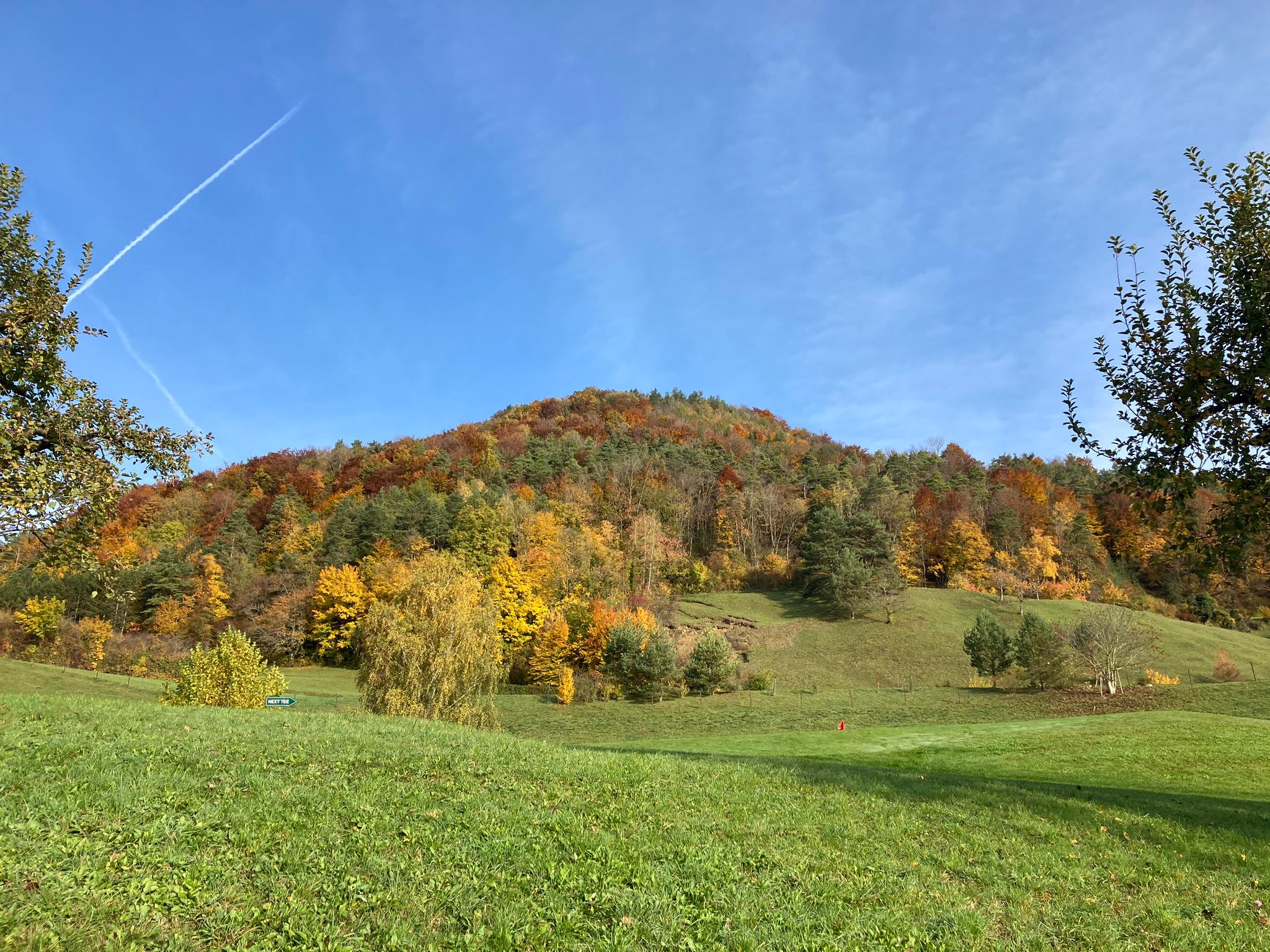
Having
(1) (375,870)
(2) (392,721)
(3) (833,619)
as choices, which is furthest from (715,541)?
(1) (375,870)

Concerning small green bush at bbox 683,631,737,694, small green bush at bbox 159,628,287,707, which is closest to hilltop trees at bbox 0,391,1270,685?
small green bush at bbox 683,631,737,694

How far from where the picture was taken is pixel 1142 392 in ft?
36.8

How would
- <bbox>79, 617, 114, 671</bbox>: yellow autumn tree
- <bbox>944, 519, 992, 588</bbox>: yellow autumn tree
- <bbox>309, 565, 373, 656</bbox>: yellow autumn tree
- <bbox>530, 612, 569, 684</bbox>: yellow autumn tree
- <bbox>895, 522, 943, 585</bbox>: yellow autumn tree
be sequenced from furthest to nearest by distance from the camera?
<bbox>895, 522, 943, 585</bbox>: yellow autumn tree < <bbox>944, 519, 992, 588</bbox>: yellow autumn tree < <bbox>309, 565, 373, 656</bbox>: yellow autumn tree < <bbox>79, 617, 114, 671</bbox>: yellow autumn tree < <bbox>530, 612, 569, 684</bbox>: yellow autumn tree

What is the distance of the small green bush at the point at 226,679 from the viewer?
28469 millimetres

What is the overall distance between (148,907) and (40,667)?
166 ft

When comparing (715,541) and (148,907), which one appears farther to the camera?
(715,541)

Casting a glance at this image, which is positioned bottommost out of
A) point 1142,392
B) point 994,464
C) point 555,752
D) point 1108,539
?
point 555,752

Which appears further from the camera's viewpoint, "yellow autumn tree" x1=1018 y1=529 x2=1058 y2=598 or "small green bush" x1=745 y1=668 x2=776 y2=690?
"yellow autumn tree" x1=1018 y1=529 x2=1058 y2=598

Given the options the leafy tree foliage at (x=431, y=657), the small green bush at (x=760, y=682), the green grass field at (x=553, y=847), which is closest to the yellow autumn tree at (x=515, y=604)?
the small green bush at (x=760, y=682)

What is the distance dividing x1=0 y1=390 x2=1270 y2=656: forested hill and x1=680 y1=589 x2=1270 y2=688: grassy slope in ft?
22.8

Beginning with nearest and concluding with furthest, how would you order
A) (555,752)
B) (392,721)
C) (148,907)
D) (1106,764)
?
(148,907)
(555,752)
(392,721)
(1106,764)

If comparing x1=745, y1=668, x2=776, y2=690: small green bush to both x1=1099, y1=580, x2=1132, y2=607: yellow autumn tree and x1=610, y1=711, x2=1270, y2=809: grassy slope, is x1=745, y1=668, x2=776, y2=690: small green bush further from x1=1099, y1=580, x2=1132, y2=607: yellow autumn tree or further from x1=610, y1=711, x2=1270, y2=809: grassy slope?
x1=1099, y1=580, x2=1132, y2=607: yellow autumn tree

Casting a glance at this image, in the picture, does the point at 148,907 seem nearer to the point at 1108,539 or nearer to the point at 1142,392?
the point at 1142,392

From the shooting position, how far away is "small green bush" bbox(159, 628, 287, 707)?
28469 millimetres
